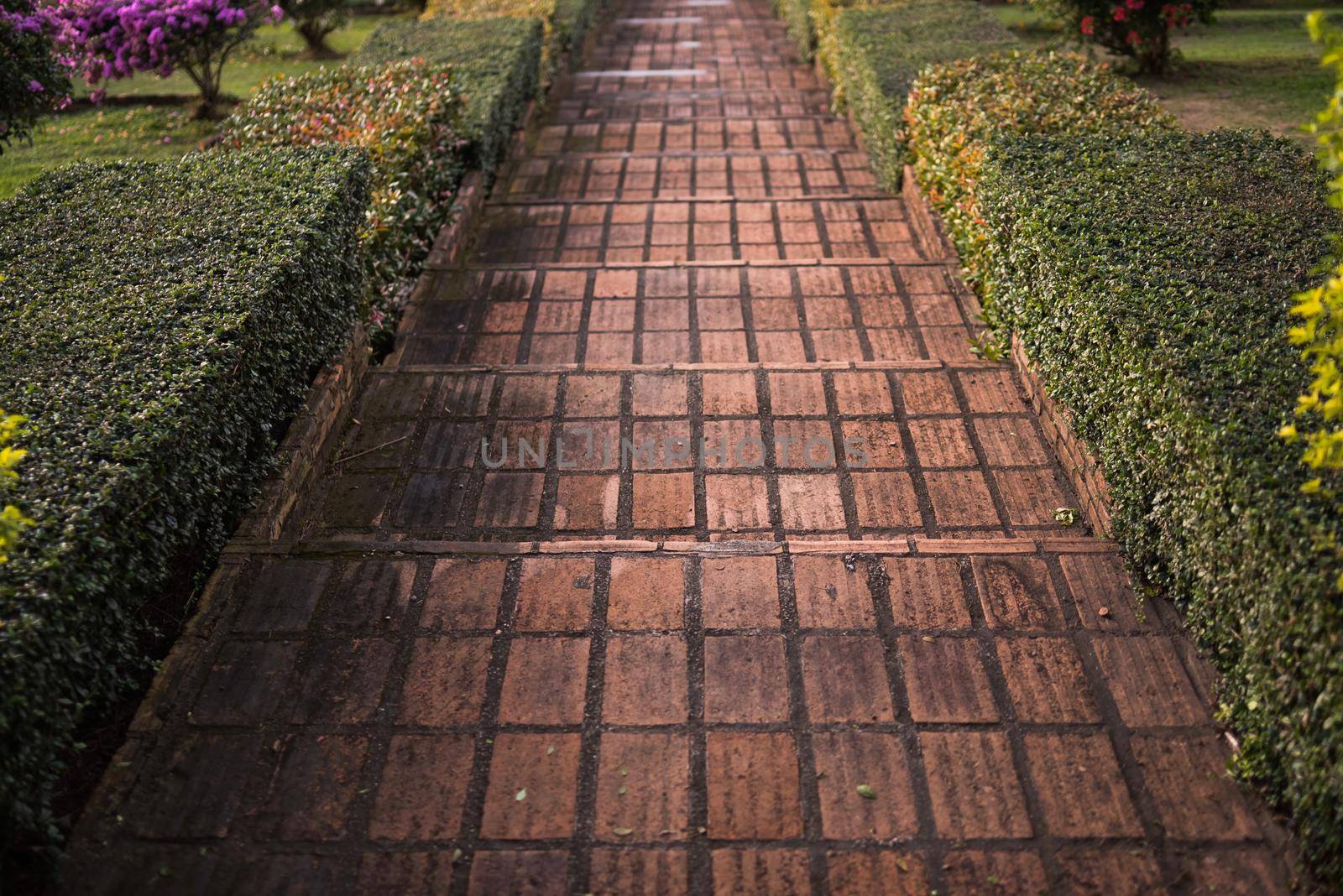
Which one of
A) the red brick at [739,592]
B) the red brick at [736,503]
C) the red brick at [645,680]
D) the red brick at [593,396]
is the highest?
the red brick at [645,680]

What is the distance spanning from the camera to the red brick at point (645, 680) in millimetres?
3729

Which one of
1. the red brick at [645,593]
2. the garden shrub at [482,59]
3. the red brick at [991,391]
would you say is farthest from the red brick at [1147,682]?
the garden shrub at [482,59]

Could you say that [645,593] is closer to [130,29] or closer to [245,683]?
[245,683]

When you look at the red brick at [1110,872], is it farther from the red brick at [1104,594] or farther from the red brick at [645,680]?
the red brick at [645,680]

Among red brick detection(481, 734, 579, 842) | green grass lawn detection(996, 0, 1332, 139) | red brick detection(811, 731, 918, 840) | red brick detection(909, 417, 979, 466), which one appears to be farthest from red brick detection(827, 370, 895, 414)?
green grass lawn detection(996, 0, 1332, 139)

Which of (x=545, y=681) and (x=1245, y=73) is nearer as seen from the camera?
(x=545, y=681)

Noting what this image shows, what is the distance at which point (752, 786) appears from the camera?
347 cm

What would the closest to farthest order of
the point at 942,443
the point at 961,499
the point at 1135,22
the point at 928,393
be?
the point at 961,499
the point at 942,443
the point at 928,393
the point at 1135,22

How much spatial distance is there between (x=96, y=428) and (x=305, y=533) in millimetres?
1231

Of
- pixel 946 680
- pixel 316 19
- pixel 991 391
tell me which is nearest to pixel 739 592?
pixel 946 680

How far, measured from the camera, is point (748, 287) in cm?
701

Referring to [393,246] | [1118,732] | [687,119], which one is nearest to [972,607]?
[1118,732]

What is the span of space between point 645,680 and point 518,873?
2.88ft

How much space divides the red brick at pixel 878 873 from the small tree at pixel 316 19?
49.0ft
